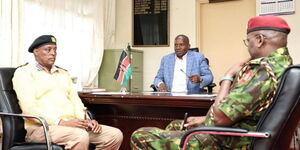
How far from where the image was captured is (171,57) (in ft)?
Answer: 12.0

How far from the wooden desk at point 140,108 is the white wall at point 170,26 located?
2.51 m

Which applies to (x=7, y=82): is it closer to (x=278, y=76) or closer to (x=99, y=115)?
(x=99, y=115)

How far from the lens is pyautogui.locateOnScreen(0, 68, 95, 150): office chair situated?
2.09 metres

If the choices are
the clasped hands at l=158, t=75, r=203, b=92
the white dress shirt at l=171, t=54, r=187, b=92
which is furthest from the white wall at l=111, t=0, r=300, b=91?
the clasped hands at l=158, t=75, r=203, b=92

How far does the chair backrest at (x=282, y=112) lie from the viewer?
137 cm

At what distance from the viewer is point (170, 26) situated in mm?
5281

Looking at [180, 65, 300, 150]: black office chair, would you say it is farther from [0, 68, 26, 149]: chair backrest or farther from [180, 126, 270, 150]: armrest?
[0, 68, 26, 149]: chair backrest

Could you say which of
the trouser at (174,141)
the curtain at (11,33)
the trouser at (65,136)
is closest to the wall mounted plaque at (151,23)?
the curtain at (11,33)

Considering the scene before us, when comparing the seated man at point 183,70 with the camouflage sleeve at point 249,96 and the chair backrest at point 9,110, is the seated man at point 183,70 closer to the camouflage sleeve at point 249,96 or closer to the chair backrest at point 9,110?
the chair backrest at point 9,110

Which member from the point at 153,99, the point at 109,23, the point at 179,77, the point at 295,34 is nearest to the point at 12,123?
the point at 153,99

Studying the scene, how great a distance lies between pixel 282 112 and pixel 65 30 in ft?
11.7

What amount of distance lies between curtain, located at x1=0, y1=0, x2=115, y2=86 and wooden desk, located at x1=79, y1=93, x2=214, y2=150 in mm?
770

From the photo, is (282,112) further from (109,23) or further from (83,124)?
(109,23)

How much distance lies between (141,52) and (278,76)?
407 cm
